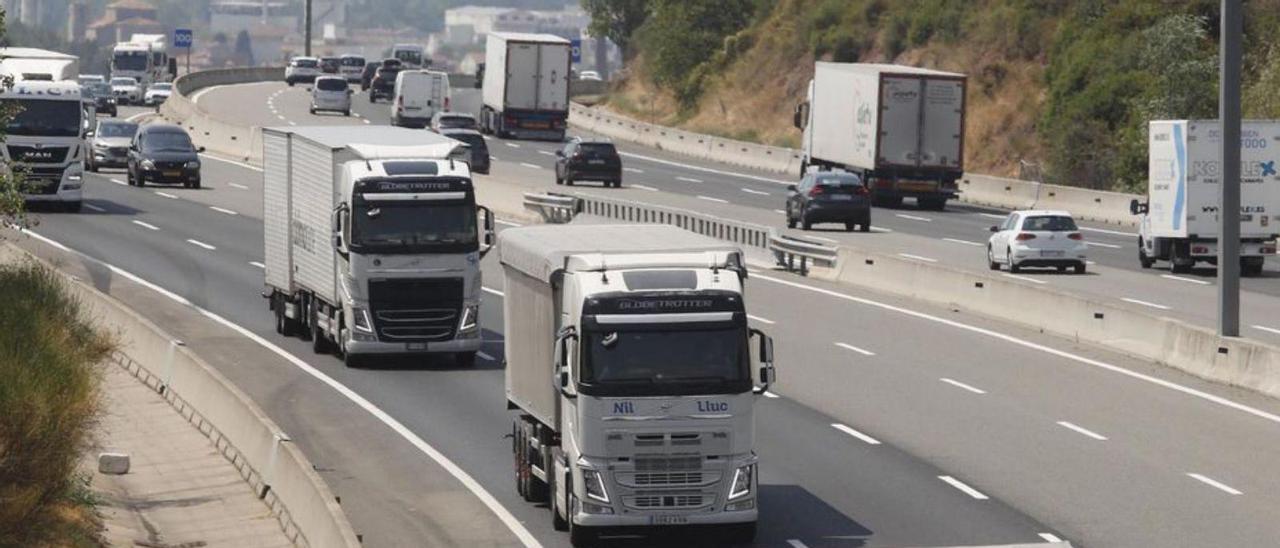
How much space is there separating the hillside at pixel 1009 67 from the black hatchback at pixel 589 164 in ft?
49.6

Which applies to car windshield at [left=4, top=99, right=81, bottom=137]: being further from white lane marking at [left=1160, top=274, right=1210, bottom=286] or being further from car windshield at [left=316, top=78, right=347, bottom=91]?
car windshield at [left=316, top=78, right=347, bottom=91]

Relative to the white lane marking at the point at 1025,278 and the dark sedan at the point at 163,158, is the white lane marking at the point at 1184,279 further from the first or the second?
the dark sedan at the point at 163,158

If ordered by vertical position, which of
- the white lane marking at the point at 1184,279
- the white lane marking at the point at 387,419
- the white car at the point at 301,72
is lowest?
the white lane marking at the point at 387,419

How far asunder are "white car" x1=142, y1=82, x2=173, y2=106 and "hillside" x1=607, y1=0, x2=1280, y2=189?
23.6 metres

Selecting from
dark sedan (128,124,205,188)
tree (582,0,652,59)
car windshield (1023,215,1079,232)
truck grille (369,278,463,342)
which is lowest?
truck grille (369,278,463,342)

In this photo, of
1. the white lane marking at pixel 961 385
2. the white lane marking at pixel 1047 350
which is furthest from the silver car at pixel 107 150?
the white lane marking at pixel 961 385

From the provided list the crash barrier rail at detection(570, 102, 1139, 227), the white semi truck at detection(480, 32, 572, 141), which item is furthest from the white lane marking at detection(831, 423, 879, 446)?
Answer: the white semi truck at detection(480, 32, 572, 141)

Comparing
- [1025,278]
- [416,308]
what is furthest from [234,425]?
[1025,278]

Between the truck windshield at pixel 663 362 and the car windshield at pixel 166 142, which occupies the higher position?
the car windshield at pixel 166 142

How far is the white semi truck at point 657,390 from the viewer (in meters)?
19.9

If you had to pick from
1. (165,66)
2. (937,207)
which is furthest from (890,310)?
(165,66)

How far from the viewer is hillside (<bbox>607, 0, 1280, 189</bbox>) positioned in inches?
2938

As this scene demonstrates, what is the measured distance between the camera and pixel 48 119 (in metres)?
54.3

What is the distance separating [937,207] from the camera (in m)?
67.8
